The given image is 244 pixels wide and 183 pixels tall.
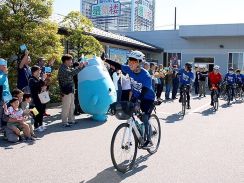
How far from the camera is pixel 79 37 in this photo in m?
13.9

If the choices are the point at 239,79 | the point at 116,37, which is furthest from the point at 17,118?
the point at 116,37

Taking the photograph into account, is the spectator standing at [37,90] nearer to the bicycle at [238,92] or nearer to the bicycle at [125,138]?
the bicycle at [125,138]

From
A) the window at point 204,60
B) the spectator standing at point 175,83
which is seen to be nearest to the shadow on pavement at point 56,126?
the spectator standing at point 175,83

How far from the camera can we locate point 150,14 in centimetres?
5319

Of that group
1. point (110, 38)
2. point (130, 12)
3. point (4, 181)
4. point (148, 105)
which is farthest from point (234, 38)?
point (4, 181)

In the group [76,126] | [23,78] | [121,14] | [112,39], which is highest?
[121,14]

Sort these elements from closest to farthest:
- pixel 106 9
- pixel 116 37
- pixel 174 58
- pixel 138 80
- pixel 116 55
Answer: pixel 138 80 < pixel 116 55 < pixel 116 37 < pixel 174 58 < pixel 106 9

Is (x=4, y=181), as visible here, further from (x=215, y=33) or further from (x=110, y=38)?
(x=215, y=33)

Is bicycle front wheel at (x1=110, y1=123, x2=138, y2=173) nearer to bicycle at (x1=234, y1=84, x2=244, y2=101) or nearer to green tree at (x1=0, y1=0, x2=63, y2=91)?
green tree at (x1=0, y1=0, x2=63, y2=91)

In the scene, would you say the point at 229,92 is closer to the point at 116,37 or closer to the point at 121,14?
the point at 116,37

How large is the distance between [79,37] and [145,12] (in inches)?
1550

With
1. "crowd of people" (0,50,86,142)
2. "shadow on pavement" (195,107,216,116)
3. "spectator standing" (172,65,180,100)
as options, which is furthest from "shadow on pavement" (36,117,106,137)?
"spectator standing" (172,65,180,100)

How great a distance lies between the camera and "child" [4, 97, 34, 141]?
701 cm

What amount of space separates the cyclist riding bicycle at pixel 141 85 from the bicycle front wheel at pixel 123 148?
468mm
